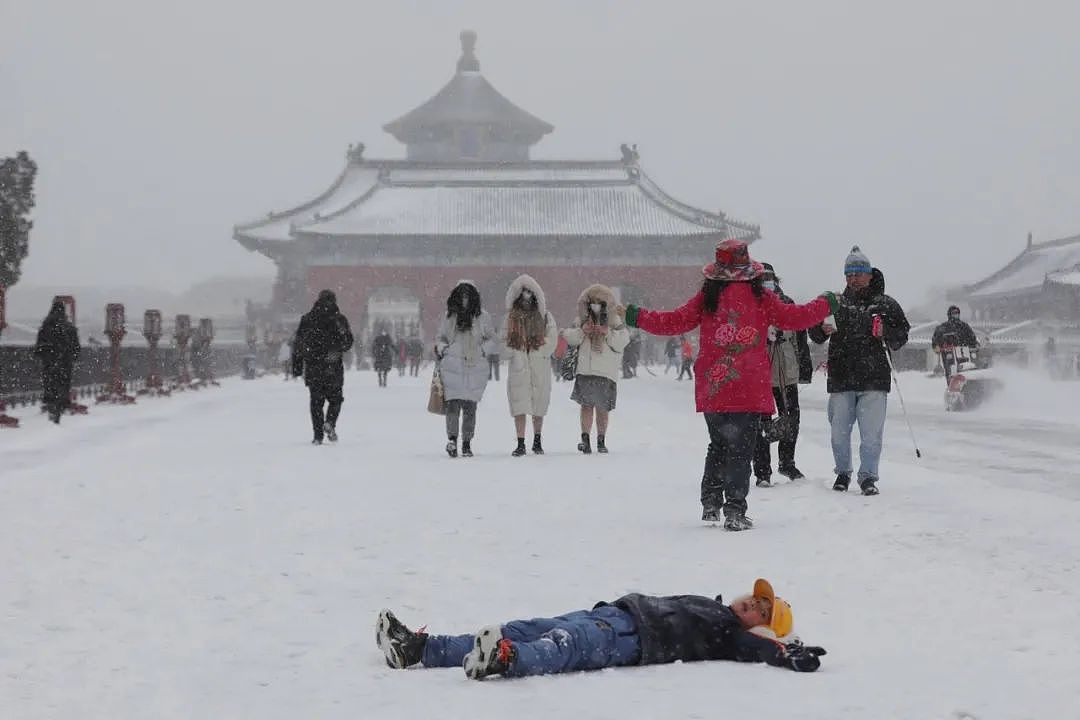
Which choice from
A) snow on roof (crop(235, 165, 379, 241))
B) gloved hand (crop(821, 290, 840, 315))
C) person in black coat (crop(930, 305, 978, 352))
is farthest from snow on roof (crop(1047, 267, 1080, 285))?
gloved hand (crop(821, 290, 840, 315))

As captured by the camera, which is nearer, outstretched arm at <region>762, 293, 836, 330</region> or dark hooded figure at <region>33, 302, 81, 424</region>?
outstretched arm at <region>762, 293, 836, 330</region>

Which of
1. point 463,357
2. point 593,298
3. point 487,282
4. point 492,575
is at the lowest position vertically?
point 492,575

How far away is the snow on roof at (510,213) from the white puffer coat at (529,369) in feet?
127

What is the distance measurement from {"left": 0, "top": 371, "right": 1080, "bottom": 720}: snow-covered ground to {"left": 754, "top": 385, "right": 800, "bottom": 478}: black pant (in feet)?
0.86

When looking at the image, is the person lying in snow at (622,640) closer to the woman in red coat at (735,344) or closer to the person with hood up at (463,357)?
the woman in red coat at (735,344)

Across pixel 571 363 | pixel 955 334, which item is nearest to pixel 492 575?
pixel 571 363

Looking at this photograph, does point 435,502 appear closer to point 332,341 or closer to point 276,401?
point 332,341

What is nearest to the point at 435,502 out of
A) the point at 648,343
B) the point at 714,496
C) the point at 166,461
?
the point at 714,496

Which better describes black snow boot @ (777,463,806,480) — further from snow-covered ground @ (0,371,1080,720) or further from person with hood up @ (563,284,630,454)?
person with hood up @ (563,284,630,454)

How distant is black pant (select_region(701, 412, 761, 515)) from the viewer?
635cm

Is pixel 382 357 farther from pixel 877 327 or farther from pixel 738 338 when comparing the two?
pixel 738 338

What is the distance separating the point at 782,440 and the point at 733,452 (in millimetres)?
2183

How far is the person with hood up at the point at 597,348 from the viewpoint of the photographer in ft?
34.2

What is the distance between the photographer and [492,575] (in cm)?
511
